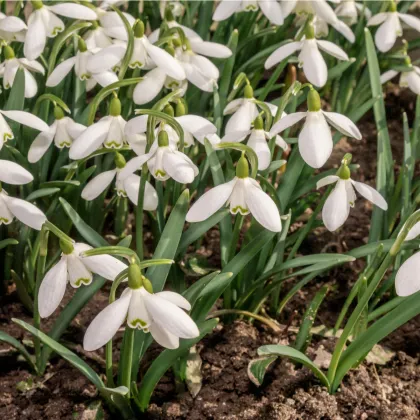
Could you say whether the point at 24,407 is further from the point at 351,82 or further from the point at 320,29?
the point at 351,82

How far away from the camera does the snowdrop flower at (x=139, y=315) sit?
1279 millimetres

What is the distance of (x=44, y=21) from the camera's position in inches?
79.0

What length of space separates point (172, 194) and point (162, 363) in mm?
545

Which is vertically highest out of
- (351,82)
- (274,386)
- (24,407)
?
(351,82)

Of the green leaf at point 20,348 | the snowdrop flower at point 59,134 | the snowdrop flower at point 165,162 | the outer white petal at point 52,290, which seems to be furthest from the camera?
the snowdrop flower at point 59,134

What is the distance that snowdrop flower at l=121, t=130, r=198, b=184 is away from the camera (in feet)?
5.08

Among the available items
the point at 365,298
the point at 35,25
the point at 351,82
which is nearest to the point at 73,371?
the point at 365,298

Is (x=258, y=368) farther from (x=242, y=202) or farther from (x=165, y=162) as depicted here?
(x=165, y=162)

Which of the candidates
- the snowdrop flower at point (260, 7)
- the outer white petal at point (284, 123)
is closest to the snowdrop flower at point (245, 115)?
the outer white petal at point (284, 123)

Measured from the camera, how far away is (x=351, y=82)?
2721 mm

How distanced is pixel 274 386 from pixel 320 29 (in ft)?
3.80

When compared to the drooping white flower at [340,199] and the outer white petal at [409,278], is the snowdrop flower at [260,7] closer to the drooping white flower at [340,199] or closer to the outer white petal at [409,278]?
the drooping white flower at [340,199]

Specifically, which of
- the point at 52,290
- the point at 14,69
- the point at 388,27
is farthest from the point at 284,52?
the point at 52,290

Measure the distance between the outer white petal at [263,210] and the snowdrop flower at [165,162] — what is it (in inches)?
5.2
